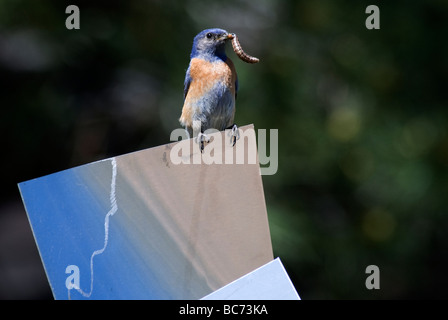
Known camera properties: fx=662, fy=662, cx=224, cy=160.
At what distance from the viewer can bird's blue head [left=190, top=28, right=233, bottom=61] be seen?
3.32 m

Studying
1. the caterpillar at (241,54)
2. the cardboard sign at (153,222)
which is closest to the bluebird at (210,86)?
the caterpillar at (241,54)

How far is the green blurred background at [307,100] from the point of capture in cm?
452

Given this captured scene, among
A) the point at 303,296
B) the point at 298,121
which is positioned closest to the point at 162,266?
the point at 298,121

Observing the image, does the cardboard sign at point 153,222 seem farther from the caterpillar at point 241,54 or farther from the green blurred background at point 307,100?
the green blurred background at point 307,100

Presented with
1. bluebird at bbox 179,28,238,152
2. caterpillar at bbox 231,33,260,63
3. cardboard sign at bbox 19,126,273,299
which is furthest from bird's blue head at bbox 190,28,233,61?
cardboard sign at bbox 19,126,273,299

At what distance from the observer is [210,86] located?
130 inches

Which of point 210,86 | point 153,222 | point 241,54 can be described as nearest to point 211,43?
point 210,86

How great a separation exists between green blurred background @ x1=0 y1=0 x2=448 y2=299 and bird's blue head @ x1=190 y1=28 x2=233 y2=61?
1.05 metres

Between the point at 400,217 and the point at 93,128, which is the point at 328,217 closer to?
the point at 400,217

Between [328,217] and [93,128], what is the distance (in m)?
1.88

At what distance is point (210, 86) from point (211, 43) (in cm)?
22

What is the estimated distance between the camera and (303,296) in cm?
484

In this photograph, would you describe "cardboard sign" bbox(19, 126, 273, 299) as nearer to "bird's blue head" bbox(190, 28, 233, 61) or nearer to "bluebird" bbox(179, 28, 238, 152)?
"bluebird" bbox(179, 28, 238, 152)

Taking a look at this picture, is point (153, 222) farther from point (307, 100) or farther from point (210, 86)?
point (307, 100)
